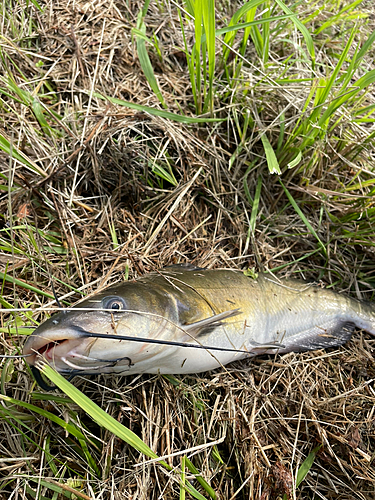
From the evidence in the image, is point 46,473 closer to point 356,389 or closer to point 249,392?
point 249,392

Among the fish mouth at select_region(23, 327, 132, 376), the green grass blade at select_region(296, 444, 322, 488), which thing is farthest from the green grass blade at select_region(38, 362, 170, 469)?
the green grass blade at select_region(296, 444, 322, 488)

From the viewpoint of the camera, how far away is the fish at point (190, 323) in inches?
58.7

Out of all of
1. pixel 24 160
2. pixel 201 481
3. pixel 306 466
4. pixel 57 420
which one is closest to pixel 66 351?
pixel 57 420

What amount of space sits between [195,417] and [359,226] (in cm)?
187

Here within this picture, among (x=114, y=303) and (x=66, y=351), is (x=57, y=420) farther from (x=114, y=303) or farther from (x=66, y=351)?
(x=114, y=303)

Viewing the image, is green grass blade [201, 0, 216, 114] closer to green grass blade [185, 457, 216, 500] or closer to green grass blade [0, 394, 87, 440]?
green grass blade [0, 394, 87, 440]

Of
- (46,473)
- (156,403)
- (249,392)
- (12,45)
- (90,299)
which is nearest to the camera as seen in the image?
(90,299)

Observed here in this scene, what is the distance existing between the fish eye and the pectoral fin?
424 millimetres

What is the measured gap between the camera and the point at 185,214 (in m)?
2.57

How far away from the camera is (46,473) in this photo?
6.17 ft

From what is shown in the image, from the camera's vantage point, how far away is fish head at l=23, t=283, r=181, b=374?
146cm

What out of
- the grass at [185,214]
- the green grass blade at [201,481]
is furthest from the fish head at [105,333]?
the green grass blade at [201,481]

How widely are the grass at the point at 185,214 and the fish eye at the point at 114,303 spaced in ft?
1.98

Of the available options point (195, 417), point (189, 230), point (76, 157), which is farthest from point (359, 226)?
point (76, 157)
